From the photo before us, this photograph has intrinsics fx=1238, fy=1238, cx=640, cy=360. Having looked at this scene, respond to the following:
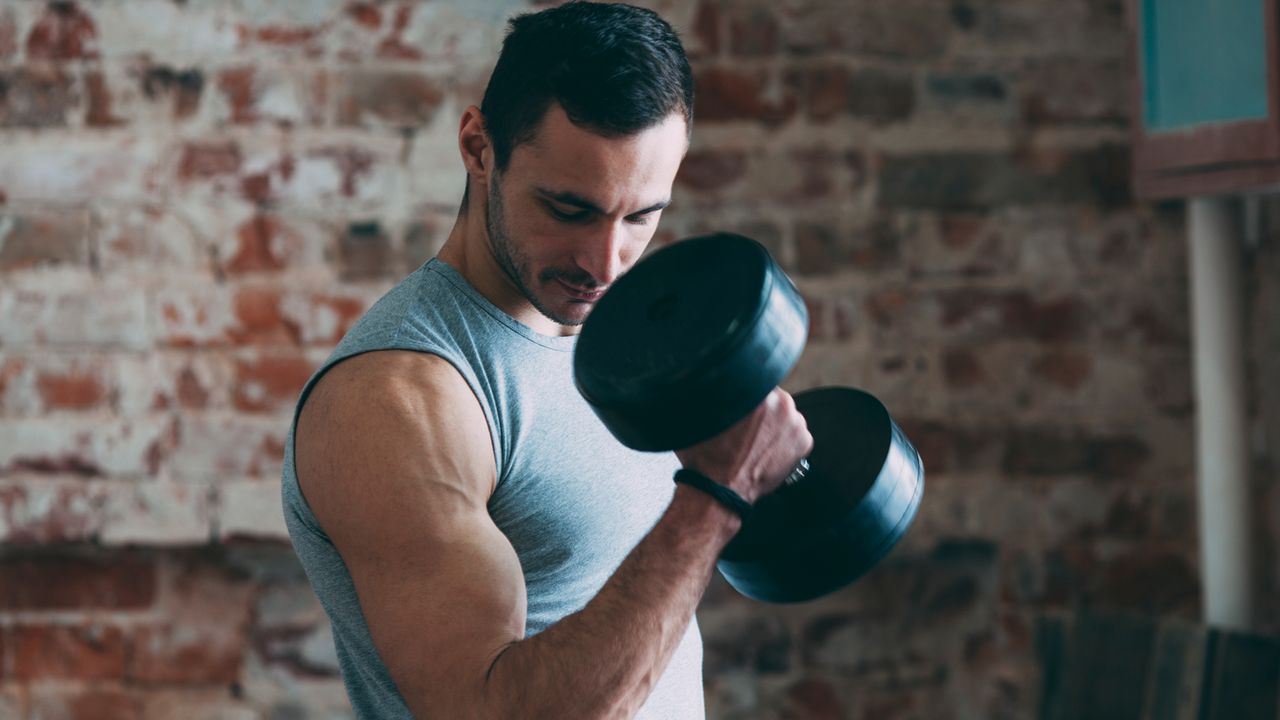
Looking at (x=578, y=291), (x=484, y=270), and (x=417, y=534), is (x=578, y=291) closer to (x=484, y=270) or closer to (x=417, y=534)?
(x=484, y=270)

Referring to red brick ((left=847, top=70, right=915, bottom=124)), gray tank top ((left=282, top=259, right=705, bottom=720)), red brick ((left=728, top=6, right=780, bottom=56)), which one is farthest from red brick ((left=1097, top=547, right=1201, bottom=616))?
gray tank top ((left=282, top=259, right=705, bottom=720))

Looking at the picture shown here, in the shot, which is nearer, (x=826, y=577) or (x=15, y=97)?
(x=826, y=577)

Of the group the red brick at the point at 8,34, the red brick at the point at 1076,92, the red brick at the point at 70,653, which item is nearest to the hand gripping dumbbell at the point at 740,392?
the red brick at the point at 1076,92

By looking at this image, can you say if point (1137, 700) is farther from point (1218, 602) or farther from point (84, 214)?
point (84, 214)

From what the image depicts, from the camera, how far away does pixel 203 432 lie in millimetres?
1811

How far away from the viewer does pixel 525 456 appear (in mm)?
1008

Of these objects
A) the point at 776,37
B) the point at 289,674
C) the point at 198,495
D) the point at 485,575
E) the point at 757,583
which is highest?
the point at 776,37

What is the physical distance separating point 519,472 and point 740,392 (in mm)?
229

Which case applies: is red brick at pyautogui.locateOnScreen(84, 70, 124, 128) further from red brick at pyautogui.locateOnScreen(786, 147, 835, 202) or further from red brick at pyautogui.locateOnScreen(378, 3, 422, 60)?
red brick at pyautogui.locateOnScreen(786, 147, 835, 202)

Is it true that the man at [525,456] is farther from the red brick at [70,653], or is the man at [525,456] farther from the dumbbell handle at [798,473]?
the red brick at [70,653]

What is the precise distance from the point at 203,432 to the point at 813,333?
921 millimetres

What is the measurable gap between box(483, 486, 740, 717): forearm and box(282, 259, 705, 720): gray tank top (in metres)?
0.15

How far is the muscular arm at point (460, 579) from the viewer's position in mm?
850

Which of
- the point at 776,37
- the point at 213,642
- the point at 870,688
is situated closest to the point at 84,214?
the point at 213,642
